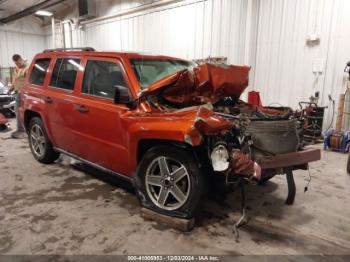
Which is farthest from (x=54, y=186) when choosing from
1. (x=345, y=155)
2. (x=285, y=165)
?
(x=345, y=155)

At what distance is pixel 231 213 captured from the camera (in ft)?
9.68

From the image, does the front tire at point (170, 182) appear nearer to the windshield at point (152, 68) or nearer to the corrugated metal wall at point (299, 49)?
the windshield at point (152, 68)

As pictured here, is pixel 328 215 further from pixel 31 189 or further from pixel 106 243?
pixel 31 189

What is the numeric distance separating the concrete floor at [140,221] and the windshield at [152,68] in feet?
4.47

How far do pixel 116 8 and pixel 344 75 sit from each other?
7.74 m

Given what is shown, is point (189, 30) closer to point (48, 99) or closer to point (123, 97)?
point (48, 99)

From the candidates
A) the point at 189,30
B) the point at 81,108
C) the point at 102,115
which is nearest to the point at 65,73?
the point at 81,108

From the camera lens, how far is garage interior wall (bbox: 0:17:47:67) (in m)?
14.0

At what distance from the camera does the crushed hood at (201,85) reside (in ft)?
8.89

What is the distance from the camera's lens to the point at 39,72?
4.29m

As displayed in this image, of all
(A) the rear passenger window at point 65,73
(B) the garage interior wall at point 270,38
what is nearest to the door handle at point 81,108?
(A) the rear passenger window at point 65,73

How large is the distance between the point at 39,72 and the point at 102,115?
190 centimetres

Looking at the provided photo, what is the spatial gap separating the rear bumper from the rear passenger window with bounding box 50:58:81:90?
7.96 feet

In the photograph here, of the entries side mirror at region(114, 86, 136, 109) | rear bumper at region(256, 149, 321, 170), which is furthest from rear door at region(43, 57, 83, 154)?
rear bumper at region(256, 149, 321, 170)
